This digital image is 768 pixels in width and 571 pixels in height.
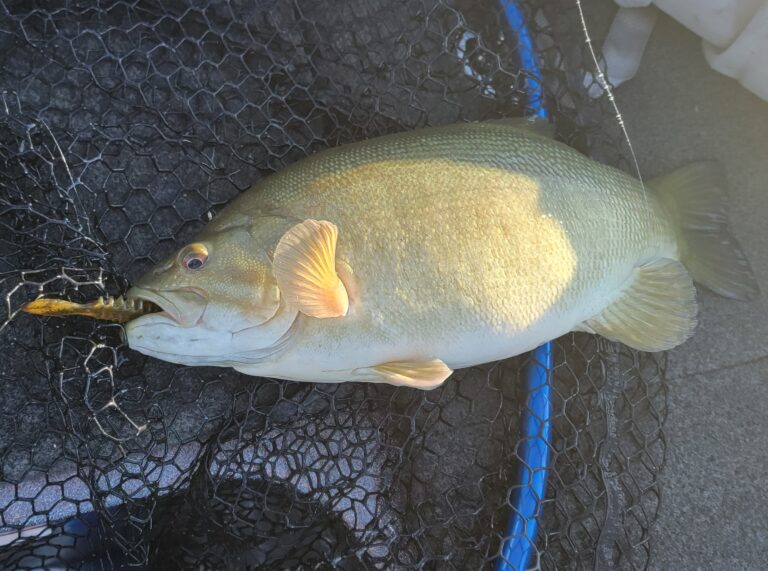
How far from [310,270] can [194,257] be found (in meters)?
0.30

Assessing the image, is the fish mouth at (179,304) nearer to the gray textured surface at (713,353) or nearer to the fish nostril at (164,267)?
the fish nostril at (164,267)

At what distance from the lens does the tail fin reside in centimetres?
179

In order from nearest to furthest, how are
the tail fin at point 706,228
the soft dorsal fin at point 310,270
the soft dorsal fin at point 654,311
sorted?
the soft dorsal fin at point 310,270 → the soft dorsal fin at point 654,311 → the tail fin at point 706,228

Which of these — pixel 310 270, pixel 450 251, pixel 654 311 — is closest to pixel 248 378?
pixel 310 270

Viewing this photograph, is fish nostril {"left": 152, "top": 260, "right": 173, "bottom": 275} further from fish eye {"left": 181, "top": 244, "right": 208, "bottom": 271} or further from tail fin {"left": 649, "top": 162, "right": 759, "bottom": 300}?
tail fin {"left": 649, "top": 162, "right": 759, "bottom": 300}

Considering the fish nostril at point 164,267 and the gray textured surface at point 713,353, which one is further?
the gray textured surface at point 713,353

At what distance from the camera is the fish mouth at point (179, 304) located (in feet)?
4.51

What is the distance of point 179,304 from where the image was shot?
1.38m

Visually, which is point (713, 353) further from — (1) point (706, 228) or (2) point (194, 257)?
(2) point (194, 257)

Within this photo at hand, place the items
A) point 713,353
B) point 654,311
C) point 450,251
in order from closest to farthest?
point 450,251 < point 654,311 < point 713,353

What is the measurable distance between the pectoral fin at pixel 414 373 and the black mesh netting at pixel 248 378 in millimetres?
373

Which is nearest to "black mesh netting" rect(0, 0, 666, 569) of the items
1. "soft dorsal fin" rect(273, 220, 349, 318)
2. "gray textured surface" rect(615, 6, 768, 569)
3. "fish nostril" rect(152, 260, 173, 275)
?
"gray textured surface" rect(615, 6, 768, 569)

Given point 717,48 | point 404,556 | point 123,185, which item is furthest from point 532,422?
point 123,185

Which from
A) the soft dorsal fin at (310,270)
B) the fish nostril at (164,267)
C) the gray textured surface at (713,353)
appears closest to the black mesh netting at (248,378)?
the gray textured surface at (713,353)
